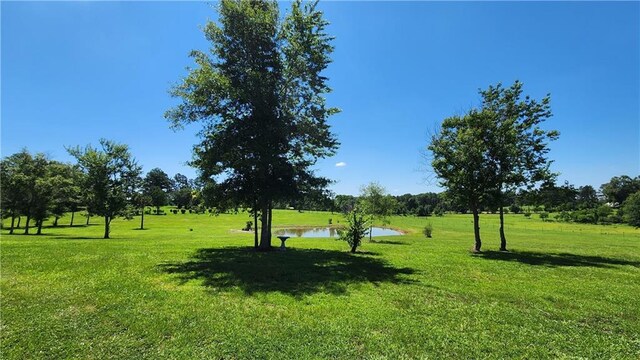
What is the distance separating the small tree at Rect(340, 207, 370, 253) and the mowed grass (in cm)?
568

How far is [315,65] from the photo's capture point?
18359 mm

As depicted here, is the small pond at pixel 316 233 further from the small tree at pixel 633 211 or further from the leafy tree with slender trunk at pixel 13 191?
the small tree at pixel 633 211

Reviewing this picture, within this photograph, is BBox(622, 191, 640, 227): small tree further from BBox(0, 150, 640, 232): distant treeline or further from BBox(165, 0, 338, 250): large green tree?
BBox(165, 0, 338, 250): large green tree

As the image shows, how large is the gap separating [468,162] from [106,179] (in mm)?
29258

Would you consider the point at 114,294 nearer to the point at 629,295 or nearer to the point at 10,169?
the point at 629,295

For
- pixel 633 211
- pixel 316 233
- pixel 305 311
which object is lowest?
pixel 316 233

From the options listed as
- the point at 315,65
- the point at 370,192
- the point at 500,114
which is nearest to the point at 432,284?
the point at 315,65

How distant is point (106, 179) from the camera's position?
93.8ft

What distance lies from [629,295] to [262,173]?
50.8 ft

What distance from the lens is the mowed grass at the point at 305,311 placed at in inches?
243

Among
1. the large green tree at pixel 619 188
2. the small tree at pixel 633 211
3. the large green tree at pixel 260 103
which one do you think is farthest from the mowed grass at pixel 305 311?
the large green tree at pixel 619 188

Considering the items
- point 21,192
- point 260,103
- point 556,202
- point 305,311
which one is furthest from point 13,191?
point 556,202

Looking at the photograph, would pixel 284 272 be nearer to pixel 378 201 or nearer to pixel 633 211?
pixel 378 201

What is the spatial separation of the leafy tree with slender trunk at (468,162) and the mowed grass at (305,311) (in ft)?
21.9
